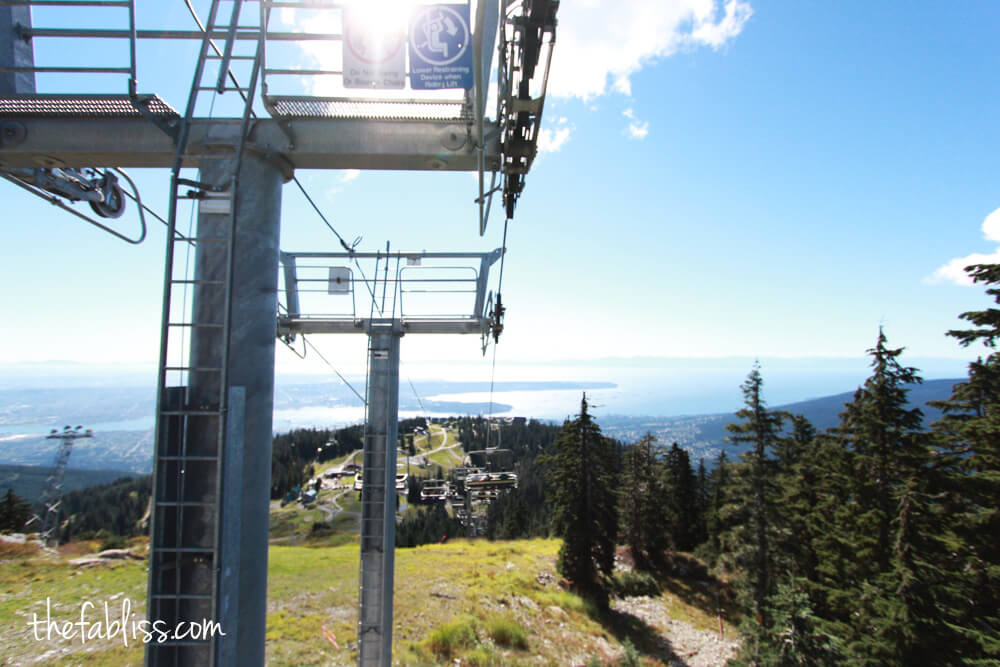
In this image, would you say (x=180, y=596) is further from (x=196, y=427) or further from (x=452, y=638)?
(x=452, y=638)

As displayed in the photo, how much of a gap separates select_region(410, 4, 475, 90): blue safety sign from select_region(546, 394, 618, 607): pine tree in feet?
75.5

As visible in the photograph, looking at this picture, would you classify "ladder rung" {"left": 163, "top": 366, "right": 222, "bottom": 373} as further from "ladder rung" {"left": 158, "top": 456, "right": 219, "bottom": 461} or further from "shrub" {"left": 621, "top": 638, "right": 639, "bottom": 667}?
"shrub" {"left": 621, "top": 638, "right": 639, "bottom": 667}

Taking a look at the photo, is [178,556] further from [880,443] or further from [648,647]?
[648,647]

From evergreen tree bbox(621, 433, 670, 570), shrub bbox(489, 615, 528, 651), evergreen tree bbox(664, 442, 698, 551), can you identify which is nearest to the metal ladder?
shrub bbox(489, 615, 528, 651)

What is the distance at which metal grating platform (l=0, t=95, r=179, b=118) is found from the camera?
4355mm

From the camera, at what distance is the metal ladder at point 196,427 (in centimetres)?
369

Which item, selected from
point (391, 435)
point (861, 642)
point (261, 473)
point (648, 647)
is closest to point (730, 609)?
point (648, 647)

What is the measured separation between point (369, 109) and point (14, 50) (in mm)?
3699

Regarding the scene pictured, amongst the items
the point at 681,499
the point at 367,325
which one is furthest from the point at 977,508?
the point at 681,499

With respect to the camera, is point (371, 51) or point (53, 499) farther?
point (53, 499)

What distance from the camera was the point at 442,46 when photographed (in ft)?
13.8

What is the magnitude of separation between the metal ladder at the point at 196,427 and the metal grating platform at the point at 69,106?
1072 millimetres

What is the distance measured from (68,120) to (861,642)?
21710mm

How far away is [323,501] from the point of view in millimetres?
66562
